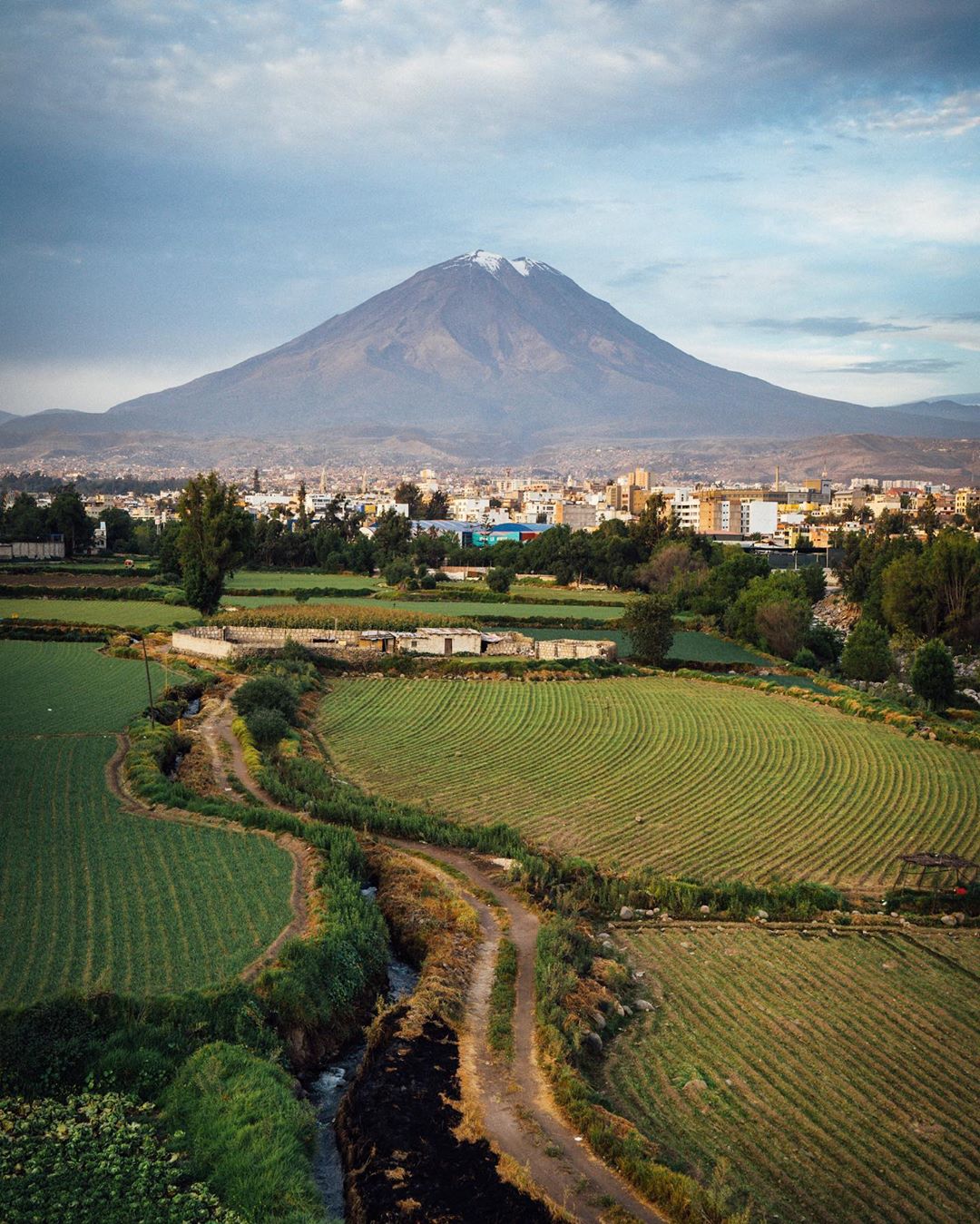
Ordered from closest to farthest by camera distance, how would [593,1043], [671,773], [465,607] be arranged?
[593,1043]
[671,773]
[465,607]

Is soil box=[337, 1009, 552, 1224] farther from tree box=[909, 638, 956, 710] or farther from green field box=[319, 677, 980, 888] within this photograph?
tree box=[909, 638, 956, 710]

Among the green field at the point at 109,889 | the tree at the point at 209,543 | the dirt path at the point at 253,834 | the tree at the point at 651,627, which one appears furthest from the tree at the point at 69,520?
the dirt path at the point at 253,834

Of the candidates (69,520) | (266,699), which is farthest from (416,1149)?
(69,520)

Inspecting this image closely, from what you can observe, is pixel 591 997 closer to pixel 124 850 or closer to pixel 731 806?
pixel 124 850

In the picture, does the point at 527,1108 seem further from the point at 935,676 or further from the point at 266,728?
the point at 935,676

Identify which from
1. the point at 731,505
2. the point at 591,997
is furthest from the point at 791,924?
the point at 731,505

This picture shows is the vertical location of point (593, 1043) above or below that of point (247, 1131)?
below

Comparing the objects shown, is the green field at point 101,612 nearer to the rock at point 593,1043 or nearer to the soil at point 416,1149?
the soil at point 416,1149
